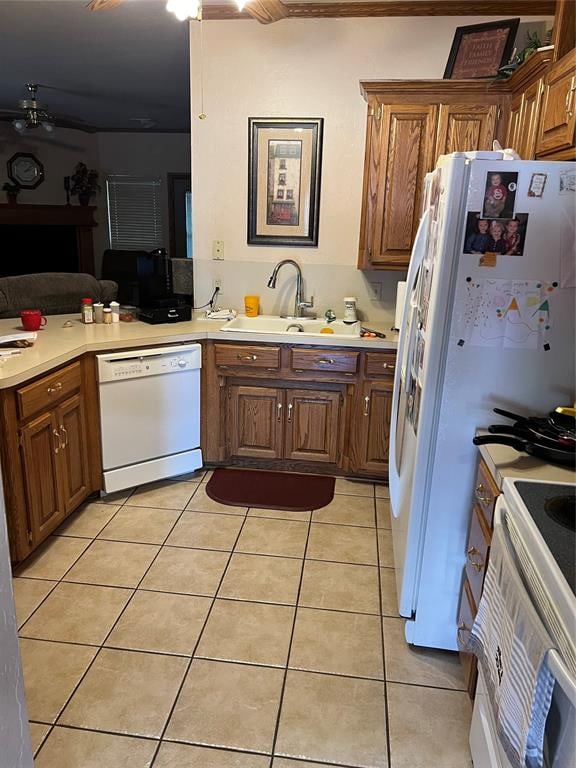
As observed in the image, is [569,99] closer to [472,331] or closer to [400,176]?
[472,331]

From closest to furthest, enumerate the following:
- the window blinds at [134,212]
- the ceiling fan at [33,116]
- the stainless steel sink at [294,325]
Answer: the stainless steel sink at [294,325], the ceiling fan at [33,116], the window blinds at [134,212]

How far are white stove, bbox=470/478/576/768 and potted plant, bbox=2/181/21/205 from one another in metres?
6.91

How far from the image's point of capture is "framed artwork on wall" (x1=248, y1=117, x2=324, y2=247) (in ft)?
10.9

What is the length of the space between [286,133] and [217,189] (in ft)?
1.72

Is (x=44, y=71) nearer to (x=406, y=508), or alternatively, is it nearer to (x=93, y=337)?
(x=93, y=337)

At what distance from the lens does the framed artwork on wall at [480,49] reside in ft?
9.30

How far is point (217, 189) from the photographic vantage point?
137 inches

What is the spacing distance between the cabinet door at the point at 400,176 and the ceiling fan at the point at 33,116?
3569mm

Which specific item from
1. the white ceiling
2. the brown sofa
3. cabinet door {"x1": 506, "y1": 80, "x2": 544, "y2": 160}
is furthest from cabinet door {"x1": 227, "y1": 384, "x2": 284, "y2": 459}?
the white ceiling

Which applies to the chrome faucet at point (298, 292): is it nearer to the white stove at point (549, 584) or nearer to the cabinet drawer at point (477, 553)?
the cabinet drawer at point (477, 553)

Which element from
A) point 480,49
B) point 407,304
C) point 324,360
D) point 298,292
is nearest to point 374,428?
point 324,360

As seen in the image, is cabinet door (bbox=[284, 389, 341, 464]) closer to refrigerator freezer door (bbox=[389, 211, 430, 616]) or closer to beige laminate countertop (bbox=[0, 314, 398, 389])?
beige laminate countertop (bbox=[0, 314, 398, 389])

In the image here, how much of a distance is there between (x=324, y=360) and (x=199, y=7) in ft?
5.57

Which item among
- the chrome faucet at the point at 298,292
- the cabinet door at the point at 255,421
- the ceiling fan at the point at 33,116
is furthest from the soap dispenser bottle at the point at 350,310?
the ceiling fan at the point at 33,116
